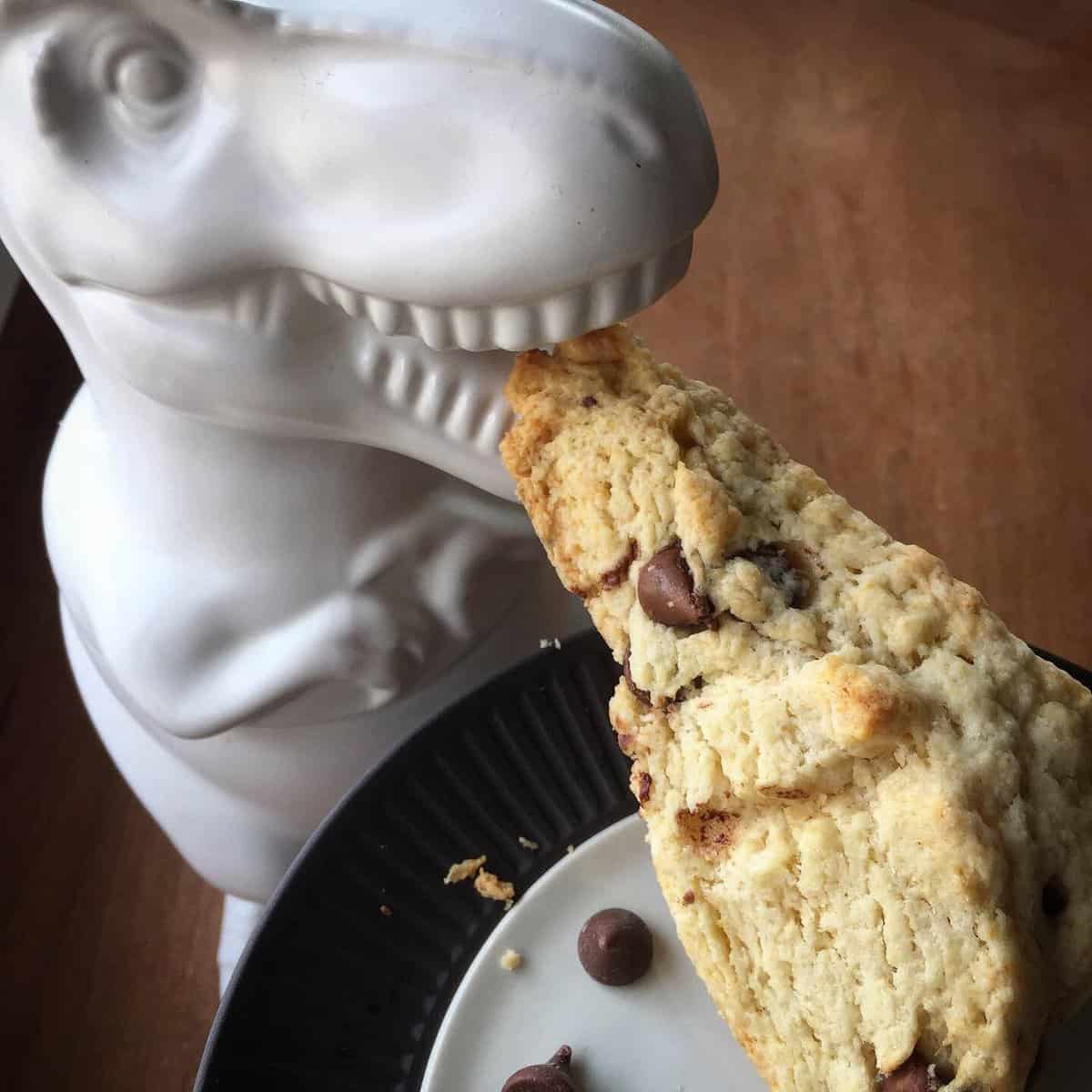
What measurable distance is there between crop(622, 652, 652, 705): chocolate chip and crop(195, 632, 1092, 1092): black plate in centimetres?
23

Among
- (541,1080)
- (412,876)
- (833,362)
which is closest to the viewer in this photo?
(541,1080)

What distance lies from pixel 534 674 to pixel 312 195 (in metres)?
0.39

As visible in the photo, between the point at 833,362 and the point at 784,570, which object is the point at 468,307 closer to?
the point at 784,570

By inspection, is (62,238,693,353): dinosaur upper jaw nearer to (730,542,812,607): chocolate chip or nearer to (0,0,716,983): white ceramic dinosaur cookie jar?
(0,0,716,983): white ceramic dinosaur cookie jar

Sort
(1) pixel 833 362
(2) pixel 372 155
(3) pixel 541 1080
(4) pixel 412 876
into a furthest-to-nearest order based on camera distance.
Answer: (1) pixel 833 362, (4) pixel 412 876, (3) pixel 541 1080, (2) pixel 372 155

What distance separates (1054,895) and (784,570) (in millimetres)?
171

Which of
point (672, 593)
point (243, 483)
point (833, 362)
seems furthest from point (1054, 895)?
point (833, 362)

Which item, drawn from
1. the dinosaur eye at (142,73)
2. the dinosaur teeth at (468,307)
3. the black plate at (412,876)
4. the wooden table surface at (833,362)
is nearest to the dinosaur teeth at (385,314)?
the dinosaur teeth at (468,307)

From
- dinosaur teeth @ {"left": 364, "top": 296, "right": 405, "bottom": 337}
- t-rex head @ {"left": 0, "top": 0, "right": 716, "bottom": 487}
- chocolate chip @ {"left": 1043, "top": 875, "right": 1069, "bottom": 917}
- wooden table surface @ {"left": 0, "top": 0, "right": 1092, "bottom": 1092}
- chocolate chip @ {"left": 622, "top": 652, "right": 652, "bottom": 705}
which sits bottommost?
wooden table surface @ {"left": 0, "top": 0, "right": 1092, "bottom": 1092}

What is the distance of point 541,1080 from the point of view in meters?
0.62

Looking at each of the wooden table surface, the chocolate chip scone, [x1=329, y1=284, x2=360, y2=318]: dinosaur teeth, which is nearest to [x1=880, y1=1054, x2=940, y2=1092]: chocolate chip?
the chocolate chip scone

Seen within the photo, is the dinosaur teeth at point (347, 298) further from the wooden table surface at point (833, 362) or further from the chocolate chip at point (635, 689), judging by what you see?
the wooden table surface at point (833, 362)

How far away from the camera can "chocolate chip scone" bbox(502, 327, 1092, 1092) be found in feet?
1.57

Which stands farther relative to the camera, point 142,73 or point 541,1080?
point 541,1080
